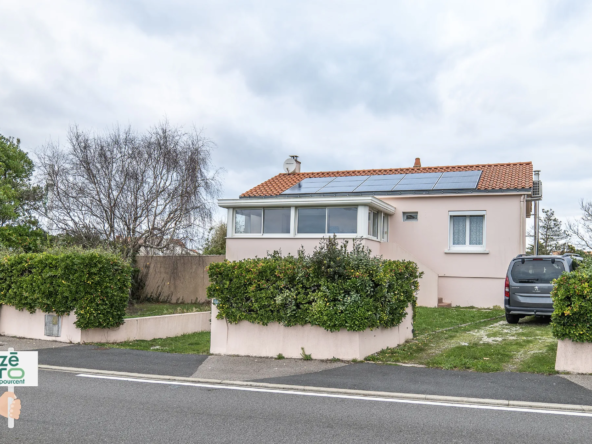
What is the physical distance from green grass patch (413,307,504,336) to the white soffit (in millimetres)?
4234

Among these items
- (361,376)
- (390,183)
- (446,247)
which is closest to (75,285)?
(361,376)

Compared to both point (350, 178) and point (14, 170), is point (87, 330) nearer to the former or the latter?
point (350, 178)

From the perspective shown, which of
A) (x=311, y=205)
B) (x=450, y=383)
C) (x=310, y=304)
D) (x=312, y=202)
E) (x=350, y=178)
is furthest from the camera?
(x=350, y=178)

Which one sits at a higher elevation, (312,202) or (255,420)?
(312,202)

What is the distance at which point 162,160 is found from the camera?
2103 centimetres

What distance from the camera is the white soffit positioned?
63.1 ft

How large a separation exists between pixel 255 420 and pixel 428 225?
16.6m

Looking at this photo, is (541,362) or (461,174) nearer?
(541,362)

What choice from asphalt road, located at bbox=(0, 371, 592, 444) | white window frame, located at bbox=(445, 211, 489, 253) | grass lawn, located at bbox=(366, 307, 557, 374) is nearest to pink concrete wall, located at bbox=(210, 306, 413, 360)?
grass lawn, located at bbox=(366, 307, 557, 374)

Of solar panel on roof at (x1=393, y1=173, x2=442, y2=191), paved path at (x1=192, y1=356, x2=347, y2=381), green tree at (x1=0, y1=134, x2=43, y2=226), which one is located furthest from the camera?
green tree at (x1=0, y1=134, x2=43, y2=226)

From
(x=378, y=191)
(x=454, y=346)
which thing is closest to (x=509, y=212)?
(x=378, y=191)

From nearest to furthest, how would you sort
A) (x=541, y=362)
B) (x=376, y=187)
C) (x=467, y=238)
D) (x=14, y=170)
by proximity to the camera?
(x=541, y=362)
(x=467, y=238)
(x=376, y=187)
(x=14, y=170)

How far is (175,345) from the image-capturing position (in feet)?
41.3

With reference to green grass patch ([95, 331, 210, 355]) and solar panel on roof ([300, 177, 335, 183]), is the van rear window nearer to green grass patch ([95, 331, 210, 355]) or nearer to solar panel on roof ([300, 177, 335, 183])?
green grass patch ([95, 331, 210, 355])
